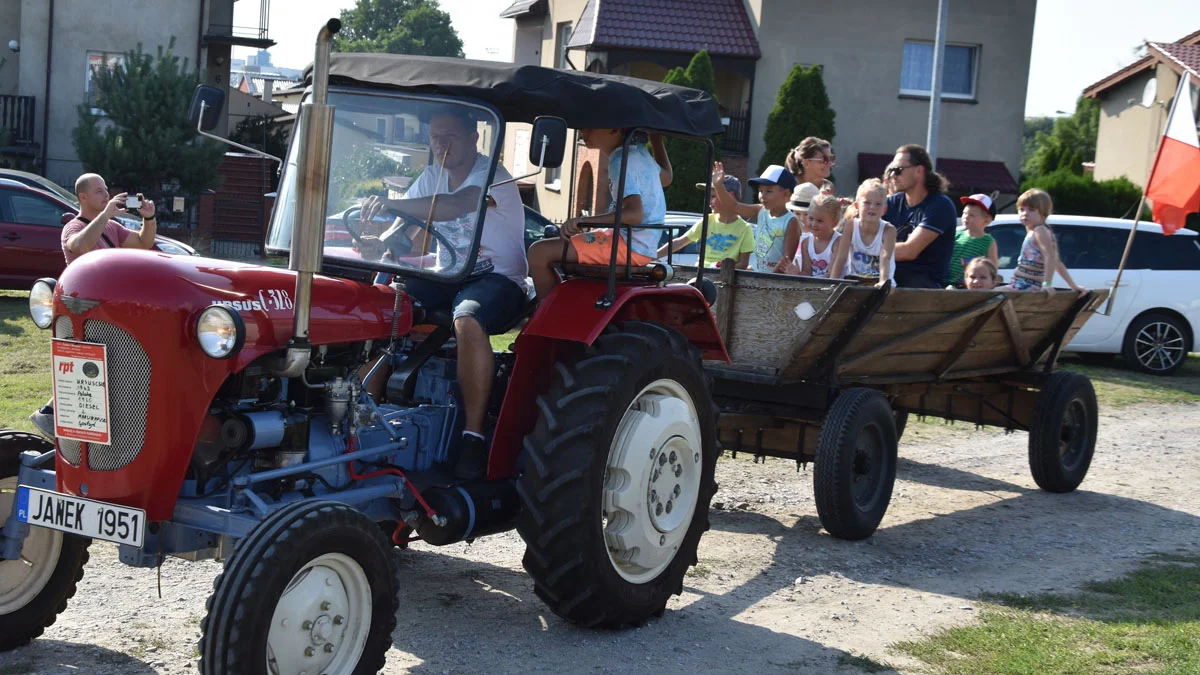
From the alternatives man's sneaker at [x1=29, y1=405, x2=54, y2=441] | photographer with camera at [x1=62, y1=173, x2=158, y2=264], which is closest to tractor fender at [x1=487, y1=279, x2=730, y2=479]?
man's sneaker at [x1=29, y1=405, x2=54, y2=441]

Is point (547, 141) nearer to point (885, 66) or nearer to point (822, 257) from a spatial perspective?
point (822, 257)

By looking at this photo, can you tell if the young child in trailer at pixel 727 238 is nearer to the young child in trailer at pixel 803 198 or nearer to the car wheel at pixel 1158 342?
the young child in trailer at pixel 803 198

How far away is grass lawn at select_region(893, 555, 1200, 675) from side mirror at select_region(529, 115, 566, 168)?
2451 mm

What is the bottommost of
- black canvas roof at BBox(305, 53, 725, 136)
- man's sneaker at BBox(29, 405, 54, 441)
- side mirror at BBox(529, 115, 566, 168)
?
man's sneaker at BBox(29, 405, 54, 441)

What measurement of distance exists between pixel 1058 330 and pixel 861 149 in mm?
19524

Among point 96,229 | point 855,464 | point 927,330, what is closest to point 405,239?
point 855,464

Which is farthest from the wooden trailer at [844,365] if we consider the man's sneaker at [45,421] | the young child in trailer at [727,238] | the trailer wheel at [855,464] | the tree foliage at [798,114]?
the tree foliage at [798,114]

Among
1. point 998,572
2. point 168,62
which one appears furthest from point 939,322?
point 168,62

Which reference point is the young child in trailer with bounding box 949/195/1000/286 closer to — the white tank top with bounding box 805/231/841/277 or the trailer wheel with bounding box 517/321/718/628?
the white tank top with bounding box 805/231/841/277

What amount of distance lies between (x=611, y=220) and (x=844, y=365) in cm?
229

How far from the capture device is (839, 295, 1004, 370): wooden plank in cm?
689

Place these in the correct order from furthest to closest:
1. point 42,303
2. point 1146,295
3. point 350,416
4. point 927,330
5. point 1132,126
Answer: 1. point 1132,126
2. point 1146,295
3. point 927,330
4. point 350,416
5. point 42,303

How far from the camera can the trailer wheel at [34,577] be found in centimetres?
449

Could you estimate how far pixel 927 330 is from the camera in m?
7.16
